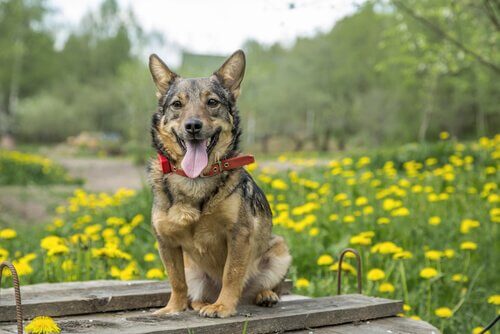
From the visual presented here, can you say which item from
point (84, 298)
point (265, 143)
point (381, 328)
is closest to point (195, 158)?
point (84, 298)

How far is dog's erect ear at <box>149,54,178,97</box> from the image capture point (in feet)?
10.3

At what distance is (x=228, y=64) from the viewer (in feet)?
10.3

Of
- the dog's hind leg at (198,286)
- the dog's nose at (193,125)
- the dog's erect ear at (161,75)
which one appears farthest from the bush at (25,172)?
the dog's nose at (193,125)

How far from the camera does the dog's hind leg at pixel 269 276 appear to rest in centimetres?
334

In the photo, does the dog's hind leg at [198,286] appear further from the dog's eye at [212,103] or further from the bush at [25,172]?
the bush at [25,172]

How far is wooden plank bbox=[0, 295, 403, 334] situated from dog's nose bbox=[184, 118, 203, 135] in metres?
0.83

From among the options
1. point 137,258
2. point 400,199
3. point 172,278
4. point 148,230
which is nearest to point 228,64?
point 172,278

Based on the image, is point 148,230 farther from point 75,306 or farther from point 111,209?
point 75,306

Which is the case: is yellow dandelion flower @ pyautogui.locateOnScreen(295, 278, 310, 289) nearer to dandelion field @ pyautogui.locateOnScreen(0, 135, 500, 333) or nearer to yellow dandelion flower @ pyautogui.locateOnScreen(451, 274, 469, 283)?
dandelion field @ pyautogui.locateOnScreen(0, 135, 500, 333)

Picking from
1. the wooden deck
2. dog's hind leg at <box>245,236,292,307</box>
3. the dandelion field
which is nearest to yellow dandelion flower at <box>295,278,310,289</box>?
the dandelion field

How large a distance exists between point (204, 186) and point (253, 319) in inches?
25.1

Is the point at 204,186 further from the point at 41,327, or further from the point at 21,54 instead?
the point at 21,54

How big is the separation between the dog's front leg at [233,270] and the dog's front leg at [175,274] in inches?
9.3

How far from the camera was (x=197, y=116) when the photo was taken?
2.82 meters
